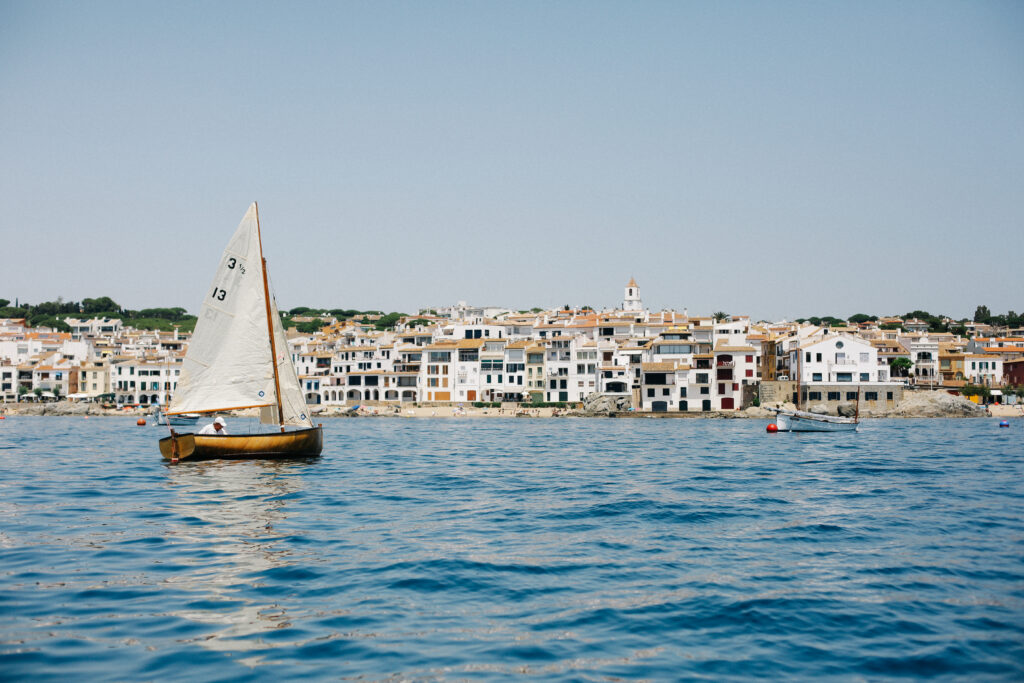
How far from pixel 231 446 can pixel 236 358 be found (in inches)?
130

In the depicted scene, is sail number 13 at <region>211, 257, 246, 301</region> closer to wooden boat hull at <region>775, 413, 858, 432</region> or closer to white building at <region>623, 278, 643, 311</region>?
wooden boat hull at <region>775, 413, 858, 432</region>

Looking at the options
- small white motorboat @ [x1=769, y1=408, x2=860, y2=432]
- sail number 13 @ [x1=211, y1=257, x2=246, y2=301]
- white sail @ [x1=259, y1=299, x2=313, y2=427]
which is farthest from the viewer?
small white motorboat @ [x1=769, y1=408, x2=860, y2=432]

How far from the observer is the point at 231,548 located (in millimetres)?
14180

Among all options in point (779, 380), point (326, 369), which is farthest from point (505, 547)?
point (326, 369)

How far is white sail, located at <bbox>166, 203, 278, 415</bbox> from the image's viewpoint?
97.6ft

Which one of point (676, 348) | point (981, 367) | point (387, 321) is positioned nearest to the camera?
point (676, 348)

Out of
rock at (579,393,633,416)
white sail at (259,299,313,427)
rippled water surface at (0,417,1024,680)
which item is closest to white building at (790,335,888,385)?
rock at (579,393,633,416)

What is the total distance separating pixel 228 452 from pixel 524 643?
23582 mm

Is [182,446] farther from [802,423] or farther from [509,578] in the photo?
[802,423]

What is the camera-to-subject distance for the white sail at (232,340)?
29.8 meters

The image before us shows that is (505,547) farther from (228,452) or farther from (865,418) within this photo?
(865,418)

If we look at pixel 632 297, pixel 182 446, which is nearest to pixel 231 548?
pixel 182 446

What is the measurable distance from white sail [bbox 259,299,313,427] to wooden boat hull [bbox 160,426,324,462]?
0.91 m

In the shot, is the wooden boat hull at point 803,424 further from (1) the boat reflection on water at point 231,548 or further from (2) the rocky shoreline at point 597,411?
(1) the boat reflection on water at point 231,548
